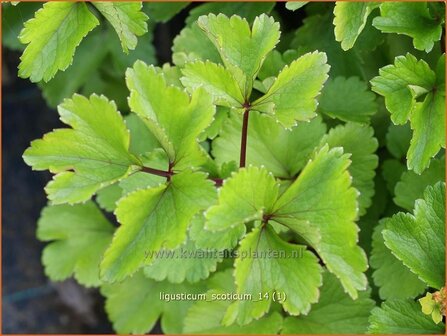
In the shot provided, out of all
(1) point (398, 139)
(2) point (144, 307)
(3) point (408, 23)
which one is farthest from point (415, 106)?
(2) point (144, 307)

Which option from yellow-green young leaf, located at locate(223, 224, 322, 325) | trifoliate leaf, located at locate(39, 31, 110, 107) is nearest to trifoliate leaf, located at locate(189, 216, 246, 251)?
yellow-green young leaf, located at locate(223, 224, 322, 325)

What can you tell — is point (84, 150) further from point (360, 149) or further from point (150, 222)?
point (360, 149)

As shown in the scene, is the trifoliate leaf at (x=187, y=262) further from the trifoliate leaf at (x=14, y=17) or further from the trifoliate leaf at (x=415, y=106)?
the trifoliate leaf at (x=14, y=17)

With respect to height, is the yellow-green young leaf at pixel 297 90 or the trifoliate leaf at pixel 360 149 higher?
the yellow-green young leaf at pixel 297 90

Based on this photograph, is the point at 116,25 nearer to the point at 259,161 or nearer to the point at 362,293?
the point at 259,161

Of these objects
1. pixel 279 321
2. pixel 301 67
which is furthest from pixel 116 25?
pixel 279 321

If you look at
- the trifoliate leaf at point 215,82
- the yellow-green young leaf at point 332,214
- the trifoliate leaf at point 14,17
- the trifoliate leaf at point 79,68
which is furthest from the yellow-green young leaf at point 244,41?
the trifoliate leaf at point 79,68
